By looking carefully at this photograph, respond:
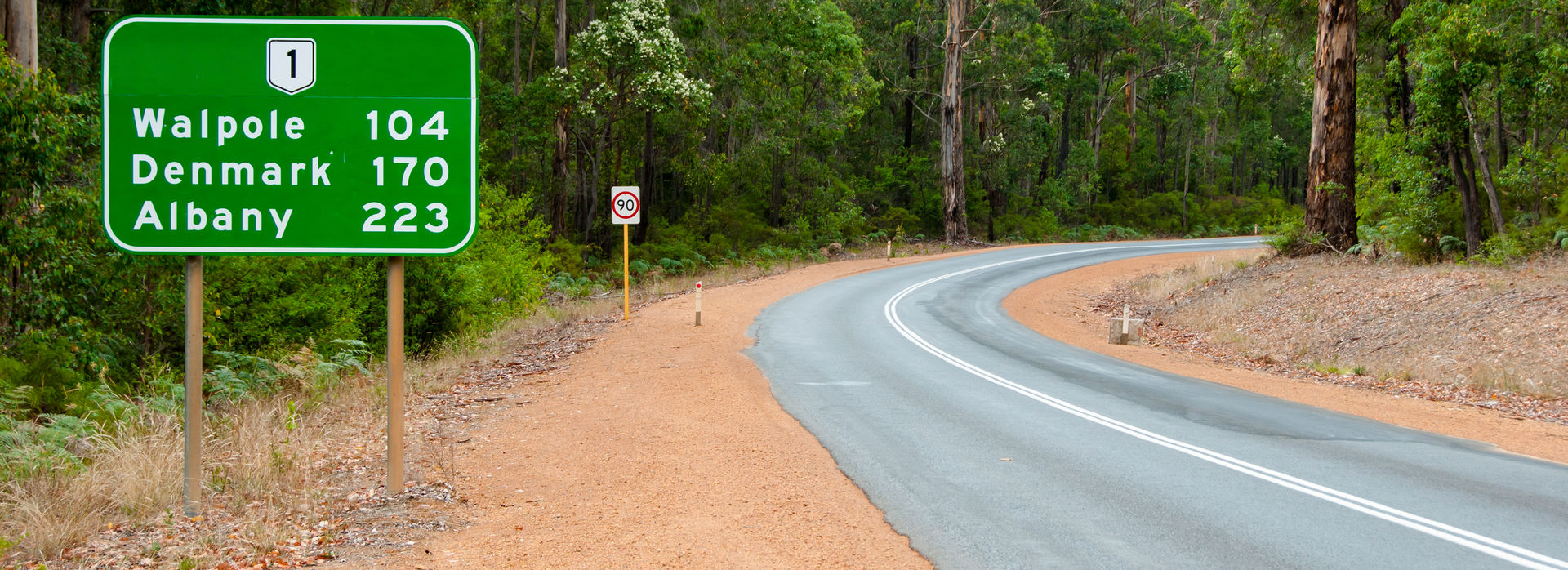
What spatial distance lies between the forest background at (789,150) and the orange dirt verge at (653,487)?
10.7 ft

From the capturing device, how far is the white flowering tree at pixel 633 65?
3266cm

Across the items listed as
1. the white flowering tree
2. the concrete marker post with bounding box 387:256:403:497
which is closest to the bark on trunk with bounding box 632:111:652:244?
the white flowering tree

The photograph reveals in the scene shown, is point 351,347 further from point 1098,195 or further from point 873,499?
point 1098,195

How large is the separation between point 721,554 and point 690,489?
159cm

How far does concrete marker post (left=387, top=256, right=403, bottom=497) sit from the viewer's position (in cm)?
644

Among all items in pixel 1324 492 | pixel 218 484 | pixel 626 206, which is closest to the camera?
pixel 218 484

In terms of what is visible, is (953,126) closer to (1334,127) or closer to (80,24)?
(1334,127)

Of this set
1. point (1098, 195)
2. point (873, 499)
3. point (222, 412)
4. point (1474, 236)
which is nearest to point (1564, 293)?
point (1474, 236)

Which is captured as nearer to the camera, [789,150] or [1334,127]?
[1334,127]

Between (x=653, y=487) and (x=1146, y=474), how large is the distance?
393 centimetres

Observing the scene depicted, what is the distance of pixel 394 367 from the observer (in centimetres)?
648

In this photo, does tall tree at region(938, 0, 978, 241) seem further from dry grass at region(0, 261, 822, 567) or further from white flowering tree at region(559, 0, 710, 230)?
dry grass at region(0, 261, 822, 567)

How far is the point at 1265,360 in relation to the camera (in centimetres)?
1633

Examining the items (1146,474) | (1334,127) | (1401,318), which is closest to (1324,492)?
(1146,474)
